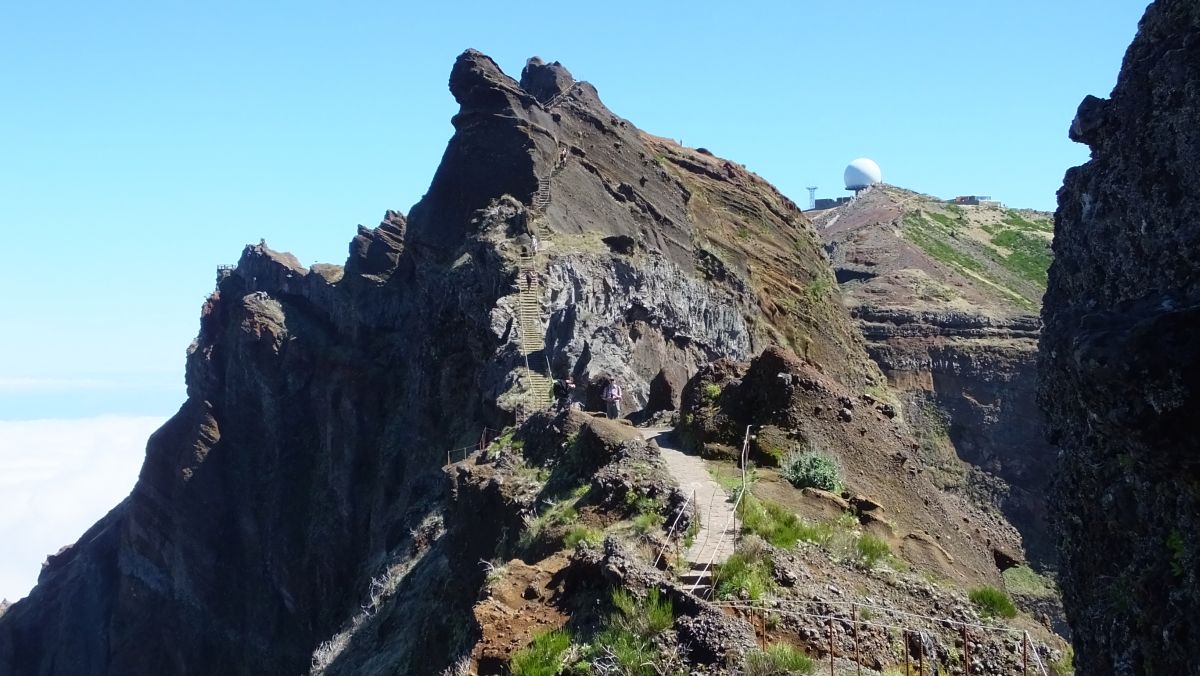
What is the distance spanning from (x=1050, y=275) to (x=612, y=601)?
436cm

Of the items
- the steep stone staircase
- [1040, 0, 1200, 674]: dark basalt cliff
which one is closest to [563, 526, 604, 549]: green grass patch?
[1040, 0, 1200, 674]: dark basalt cliff

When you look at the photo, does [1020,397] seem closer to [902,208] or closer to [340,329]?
[902,208]

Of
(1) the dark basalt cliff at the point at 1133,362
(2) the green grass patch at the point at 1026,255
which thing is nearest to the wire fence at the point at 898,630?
(1) the dark basalt cliff at the point at 1133,362

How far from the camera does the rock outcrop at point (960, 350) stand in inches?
2849

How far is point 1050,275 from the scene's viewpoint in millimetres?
8391

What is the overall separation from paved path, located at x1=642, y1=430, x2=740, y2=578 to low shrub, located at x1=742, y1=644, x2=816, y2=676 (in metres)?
2.22

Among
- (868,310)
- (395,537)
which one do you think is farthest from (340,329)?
(868,310)

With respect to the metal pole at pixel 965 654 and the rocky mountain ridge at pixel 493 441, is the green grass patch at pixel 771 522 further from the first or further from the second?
the metal pole at pixel 965 654

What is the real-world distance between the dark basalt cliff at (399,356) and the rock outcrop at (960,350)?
673 inches

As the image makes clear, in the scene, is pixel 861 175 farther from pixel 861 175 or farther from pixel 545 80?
pixel 545 80

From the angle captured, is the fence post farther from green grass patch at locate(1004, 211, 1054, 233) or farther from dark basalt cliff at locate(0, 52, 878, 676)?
green grass patch at locate(1004, 211, 1054, 233)

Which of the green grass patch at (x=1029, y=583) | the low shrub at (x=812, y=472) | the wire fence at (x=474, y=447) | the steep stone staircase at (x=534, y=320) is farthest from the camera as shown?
the green grass patch at (x=1029, y=583)

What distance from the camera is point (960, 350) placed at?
78.6 meters

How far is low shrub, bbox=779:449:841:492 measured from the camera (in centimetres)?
1563
